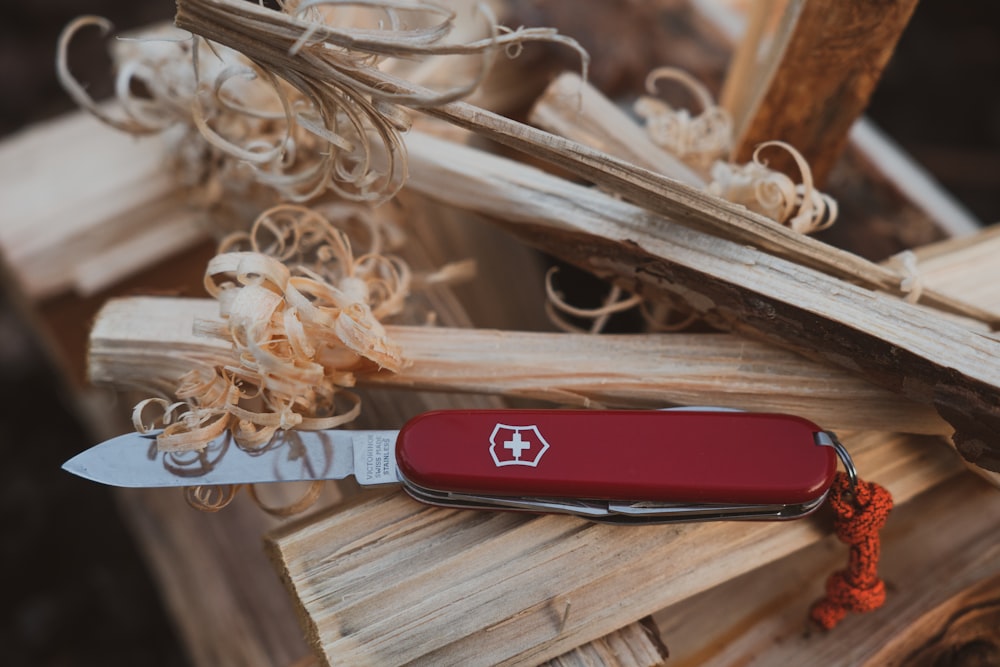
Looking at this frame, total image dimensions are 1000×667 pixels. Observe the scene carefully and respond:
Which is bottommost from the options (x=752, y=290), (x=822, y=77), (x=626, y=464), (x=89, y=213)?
(x=89, y=213)

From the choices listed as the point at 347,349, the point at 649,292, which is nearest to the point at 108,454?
the point at 347,349

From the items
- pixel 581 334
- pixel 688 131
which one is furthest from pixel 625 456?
pixel 688 131

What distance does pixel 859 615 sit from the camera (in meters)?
0.69

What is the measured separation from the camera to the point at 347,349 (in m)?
0.63

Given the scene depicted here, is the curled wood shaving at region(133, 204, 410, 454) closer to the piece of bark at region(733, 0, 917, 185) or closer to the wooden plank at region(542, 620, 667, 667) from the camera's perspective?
the wooden plank at region(542, 620, 667, 667)

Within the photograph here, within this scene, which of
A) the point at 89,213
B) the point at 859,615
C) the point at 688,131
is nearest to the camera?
the point at 859,615

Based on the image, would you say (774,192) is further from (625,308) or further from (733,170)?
(625,308)

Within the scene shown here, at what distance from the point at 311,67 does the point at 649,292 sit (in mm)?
320

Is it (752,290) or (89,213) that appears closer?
(752,290)

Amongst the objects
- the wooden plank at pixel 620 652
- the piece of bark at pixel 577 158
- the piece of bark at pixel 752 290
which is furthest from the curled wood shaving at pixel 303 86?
the wooden plank at pixel 620 652

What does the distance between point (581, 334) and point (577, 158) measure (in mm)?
158

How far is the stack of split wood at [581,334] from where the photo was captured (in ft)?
1.91

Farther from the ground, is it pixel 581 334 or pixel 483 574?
pixel 581 334

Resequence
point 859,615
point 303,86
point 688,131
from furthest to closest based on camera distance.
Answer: point 688,131 → point 859,615 → point 303,86
